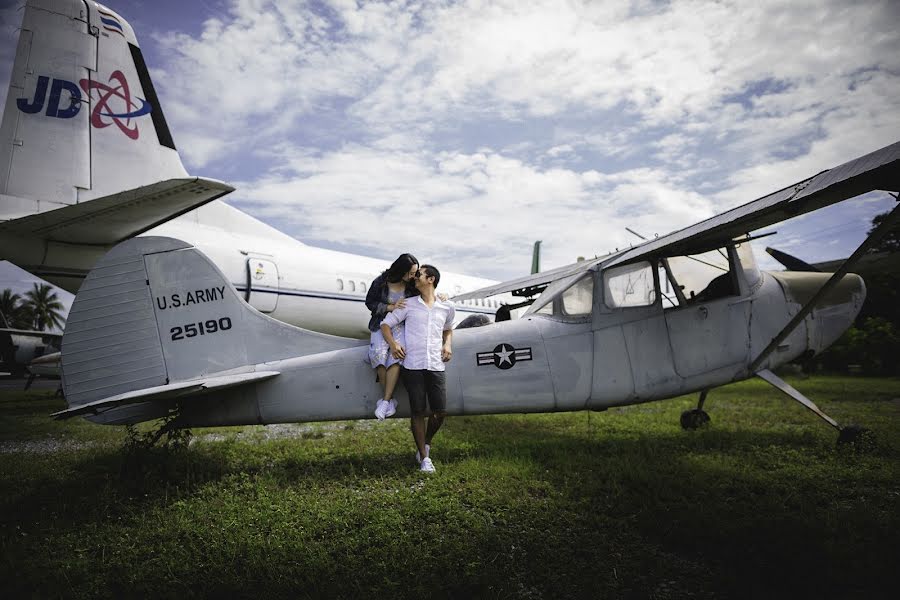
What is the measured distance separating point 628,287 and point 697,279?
1075 millimetres

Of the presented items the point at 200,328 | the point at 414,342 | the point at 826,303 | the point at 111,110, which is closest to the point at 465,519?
the point at 414,342

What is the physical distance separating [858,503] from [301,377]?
15.0ft

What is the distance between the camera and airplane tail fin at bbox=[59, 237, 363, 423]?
13.6 feet

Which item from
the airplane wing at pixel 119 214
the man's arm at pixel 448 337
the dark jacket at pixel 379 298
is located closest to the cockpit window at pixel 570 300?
the man's arm at pixel 448 337

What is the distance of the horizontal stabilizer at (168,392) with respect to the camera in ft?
10.5

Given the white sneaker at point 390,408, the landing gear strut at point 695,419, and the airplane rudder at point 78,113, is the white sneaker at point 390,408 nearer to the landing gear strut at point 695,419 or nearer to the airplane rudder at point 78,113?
the landing gear strut at point 695,419

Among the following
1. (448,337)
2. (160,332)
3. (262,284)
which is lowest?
(448,337)

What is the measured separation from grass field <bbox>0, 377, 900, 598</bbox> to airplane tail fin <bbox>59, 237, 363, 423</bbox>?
89 cm

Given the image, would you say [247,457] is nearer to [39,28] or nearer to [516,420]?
[516,420]

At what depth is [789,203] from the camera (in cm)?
403

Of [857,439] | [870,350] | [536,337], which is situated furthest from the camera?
[870,350]

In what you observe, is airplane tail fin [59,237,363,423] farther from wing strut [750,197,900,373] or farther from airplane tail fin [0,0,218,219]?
wing strut [750,197,900,373]

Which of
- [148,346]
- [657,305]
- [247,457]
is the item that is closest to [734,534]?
[657,305]

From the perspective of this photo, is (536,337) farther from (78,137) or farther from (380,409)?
(78,137)
